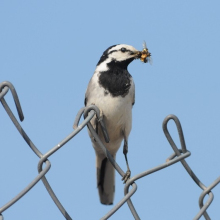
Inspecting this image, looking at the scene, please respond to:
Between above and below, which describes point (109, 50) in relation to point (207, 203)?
above

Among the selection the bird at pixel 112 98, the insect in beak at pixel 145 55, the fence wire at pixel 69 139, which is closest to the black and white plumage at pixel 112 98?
the bird at pixel 112 98

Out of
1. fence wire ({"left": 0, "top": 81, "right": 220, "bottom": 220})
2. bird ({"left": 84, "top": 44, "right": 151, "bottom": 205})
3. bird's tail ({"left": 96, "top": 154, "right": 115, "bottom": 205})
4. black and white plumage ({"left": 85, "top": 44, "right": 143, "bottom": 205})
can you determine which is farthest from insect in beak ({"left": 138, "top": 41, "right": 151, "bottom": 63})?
fence wire ({"left": 0, "top": 81, "right": 220, "bottom": 220})

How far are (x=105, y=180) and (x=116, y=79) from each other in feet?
4.06

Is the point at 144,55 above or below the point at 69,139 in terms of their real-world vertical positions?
above

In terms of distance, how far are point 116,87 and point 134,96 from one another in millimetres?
388

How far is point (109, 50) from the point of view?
7.44 m

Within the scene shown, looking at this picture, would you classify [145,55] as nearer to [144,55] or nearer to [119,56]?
[144,55]

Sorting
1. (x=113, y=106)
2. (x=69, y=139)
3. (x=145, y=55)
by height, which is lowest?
(x=113, y=106)

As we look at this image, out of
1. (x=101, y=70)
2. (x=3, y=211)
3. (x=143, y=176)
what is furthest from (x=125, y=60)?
(x=3, y=211)

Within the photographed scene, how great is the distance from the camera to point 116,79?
699 cm

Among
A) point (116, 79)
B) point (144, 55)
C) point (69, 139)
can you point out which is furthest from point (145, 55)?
point (69, 139)

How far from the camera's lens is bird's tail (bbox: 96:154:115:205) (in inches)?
285

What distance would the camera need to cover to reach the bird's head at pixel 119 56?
7227 mm

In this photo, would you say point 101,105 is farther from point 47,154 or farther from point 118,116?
point 47,154
